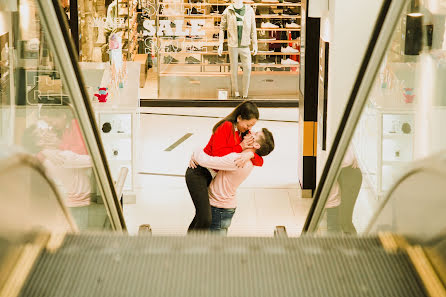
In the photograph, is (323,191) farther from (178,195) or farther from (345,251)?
(178,195)

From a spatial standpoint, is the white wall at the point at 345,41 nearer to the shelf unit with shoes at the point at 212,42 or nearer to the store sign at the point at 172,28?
the shelf unit with shoes at the point at 212,42

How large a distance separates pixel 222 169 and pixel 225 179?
0.44ft

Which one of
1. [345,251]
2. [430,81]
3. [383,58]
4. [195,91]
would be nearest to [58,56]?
[383,58]

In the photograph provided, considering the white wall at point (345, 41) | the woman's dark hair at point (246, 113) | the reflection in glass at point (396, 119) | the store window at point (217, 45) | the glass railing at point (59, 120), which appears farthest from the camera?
the store window at point (217, 45)

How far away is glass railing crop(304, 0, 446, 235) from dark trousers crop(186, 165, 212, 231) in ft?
4.26

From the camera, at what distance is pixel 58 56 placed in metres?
3.28

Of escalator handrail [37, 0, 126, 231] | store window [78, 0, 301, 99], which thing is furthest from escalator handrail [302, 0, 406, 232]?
store window [78, 0, 301, 99]

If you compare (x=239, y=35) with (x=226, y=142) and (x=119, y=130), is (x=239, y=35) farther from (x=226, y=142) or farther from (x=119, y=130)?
(x=226, y=142)

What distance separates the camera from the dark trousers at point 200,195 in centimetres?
572

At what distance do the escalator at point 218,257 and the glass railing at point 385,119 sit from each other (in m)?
0.49

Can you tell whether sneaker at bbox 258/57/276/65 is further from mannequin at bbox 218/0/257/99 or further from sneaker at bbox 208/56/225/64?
sneaker at bbox 208/56/225/64

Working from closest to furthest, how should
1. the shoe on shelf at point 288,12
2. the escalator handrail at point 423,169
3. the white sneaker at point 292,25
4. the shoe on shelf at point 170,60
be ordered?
1. the escalator handrail at point 423,169
2. the shoe on shelf at point 170,60
3. the white sneaker at point 292,25
4. the shoe on shelf at point 288,12

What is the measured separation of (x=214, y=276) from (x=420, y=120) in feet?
5.99

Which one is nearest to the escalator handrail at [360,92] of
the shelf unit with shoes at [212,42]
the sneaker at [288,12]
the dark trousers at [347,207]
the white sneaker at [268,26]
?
the dark trousers at [347,207]
